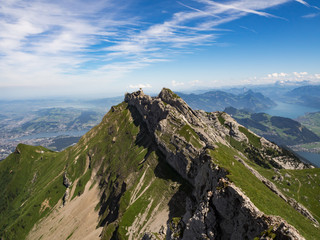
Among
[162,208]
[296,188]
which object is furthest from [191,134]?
[296,188]

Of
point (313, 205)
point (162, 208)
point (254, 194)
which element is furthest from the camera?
point (162, 208)

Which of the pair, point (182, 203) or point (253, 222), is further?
point (182, 203)

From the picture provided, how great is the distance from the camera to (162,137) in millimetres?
183125

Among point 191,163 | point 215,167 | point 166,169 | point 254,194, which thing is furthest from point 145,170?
point 254,194

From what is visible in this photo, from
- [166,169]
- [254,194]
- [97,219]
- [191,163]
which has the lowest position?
[97,219]

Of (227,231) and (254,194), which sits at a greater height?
(254,194)

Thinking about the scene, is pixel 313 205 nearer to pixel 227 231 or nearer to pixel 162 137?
pixel 227 231

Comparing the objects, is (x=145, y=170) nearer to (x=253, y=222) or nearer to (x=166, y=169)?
(x=166, y=169)

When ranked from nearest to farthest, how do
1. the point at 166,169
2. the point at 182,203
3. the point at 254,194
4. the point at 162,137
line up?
the point at 254,194
the point at 182,203
the point at 166,169
the point at 162,137

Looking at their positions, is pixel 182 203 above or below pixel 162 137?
below

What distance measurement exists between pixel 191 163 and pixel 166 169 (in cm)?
3159

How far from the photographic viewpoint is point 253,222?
42250 mm

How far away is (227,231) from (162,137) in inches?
5302

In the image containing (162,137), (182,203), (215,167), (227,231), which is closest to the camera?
(227,231)
